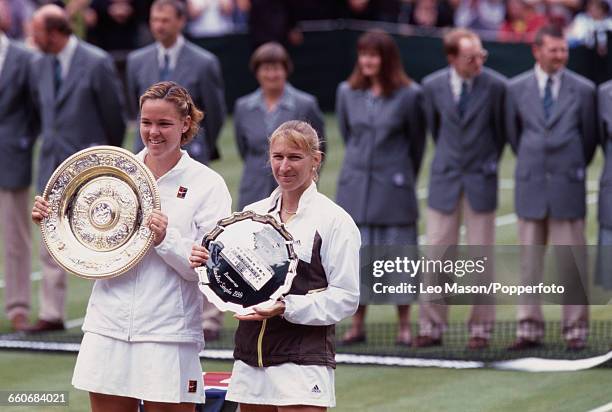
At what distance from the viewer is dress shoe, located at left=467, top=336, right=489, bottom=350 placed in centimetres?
1073

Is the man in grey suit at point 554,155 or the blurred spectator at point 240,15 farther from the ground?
the blurred spectator at point 240,15

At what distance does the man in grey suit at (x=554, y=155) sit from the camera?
10.6m

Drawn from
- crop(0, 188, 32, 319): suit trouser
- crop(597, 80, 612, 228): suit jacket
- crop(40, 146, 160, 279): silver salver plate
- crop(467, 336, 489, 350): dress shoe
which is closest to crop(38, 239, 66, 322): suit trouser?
crop(0, 188, 32, 319): suit trouser

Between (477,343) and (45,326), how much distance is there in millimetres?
3345

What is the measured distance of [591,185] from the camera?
17734 mm

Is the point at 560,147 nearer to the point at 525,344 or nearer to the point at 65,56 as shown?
the point at 525,344

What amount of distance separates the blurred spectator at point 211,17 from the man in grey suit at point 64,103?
37.9ft

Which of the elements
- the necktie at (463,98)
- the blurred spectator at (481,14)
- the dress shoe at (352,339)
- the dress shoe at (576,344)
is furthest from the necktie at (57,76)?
the blurred spectator at (481,14)

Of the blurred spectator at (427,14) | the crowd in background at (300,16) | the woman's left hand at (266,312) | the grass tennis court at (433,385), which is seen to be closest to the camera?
the woman's left hand at (266,312)

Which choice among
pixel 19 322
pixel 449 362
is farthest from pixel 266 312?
pixel 19 322

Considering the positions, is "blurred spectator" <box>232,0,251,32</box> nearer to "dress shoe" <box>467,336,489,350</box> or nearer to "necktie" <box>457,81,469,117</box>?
"necktie" <box>457,81,469,117</box>

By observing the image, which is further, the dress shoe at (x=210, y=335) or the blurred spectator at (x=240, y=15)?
the blurred spectator at (x=240, y=15)

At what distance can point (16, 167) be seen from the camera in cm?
1186

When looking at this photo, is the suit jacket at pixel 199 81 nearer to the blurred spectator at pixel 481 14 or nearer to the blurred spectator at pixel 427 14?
the blurred spectator at pixel 427 14
